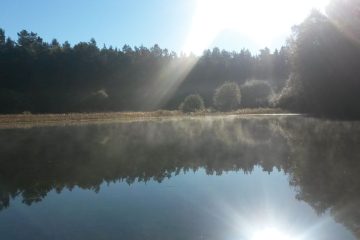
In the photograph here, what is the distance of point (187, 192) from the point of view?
1311 centimetres

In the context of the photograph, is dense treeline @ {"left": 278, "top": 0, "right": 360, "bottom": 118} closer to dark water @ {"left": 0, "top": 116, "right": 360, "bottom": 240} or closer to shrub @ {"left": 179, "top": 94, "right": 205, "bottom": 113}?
dark water @ {"left": 0, "top": 116, "right": 360, "bottom": 240}

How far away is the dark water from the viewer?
902 centimetres

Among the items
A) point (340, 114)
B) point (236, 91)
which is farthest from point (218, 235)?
point (236, 91)

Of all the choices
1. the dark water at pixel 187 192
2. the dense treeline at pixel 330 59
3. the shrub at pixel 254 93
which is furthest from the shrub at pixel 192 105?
the dark water at pixel 187 192

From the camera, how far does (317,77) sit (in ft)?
166

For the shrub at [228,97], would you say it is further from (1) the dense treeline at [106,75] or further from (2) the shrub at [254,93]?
(1) the dense treeline at [106,75]

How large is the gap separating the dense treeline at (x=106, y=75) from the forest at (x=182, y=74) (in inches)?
10.0

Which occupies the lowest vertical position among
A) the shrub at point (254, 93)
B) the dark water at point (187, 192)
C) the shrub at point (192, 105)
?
the dark water at point (187, 192)

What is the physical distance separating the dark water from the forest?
2647 cm

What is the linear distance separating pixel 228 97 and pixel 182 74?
54.8 metres

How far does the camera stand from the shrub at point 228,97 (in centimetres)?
10047

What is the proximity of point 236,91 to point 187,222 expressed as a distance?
92.8m

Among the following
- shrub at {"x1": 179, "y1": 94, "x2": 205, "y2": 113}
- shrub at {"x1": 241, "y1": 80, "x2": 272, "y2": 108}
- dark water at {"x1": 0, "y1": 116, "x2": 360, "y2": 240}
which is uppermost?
shrub at {"x1": 241, "y1": 80, "x2": 272, "y2": 108}

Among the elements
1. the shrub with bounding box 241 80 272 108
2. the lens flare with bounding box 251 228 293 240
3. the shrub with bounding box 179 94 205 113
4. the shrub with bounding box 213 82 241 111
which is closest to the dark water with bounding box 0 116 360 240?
the lens flare with bounding box 251 228 293 240
